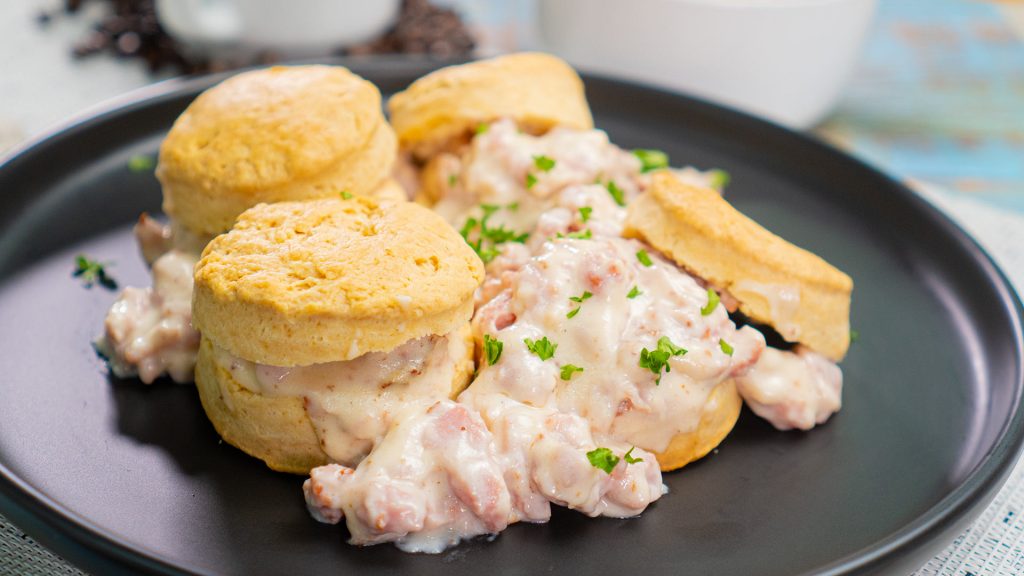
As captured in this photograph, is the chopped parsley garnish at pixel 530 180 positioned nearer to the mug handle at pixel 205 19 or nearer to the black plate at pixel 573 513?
the black plate at pixel 573 513

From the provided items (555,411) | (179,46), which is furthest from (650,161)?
(179,46)

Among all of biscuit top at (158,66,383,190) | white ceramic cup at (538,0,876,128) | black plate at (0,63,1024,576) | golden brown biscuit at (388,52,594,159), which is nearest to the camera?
black plate at (0,63,1024,576)

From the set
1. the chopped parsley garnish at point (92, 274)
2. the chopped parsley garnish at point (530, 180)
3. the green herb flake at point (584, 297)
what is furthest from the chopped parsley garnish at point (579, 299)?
the chopped parsley garnish at point (92, 274)

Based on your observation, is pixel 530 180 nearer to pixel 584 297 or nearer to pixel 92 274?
pixel 584 297

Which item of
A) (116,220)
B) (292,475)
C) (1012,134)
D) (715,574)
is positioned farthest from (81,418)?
(1012,134)

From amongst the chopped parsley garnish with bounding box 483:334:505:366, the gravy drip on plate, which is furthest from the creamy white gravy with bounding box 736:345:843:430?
the gravy drip on plate

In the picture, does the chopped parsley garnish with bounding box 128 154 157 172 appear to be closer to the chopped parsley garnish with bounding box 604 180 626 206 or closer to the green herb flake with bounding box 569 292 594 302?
the chopped parsley garnish with bounding box 604 180 626 206
